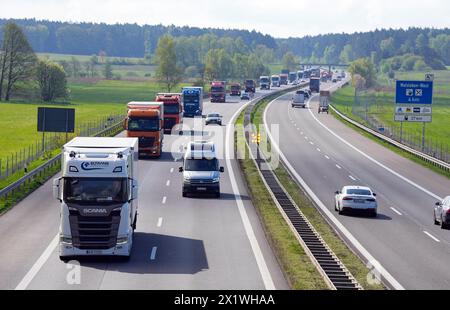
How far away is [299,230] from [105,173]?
1027cm

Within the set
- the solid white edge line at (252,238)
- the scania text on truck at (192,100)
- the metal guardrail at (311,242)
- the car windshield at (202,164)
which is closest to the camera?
the metal guardrail at (311,242)

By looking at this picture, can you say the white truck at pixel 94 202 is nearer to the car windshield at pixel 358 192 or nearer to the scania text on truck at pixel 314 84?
the car windshield at pixel 358 192

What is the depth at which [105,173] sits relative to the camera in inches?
1118

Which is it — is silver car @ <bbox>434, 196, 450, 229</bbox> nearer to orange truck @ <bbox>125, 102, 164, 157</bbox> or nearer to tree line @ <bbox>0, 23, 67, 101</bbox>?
orange truck @ <bbox>125, 102, 164, 157</bbox>

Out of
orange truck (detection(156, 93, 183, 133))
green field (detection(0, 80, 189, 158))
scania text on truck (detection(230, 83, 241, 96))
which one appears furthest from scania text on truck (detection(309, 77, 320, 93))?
orange truck (detection(156, 93, 183, 133))

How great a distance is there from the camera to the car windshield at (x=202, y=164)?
46031mm

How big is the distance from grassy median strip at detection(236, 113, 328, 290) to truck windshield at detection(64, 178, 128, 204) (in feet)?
17.6

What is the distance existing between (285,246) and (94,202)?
713 centimetres

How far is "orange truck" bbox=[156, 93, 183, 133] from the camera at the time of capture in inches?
Result: 3167

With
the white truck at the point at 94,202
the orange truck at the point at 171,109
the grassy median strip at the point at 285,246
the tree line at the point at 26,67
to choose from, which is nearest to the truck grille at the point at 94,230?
the white truck at the point at 94,202

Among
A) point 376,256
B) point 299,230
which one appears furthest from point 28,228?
point 376,256

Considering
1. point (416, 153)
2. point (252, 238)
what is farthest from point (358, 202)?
point (416, 153)

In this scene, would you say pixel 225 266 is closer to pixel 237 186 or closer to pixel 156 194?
pixel 156 194

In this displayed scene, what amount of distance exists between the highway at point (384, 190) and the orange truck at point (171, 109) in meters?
9.26
